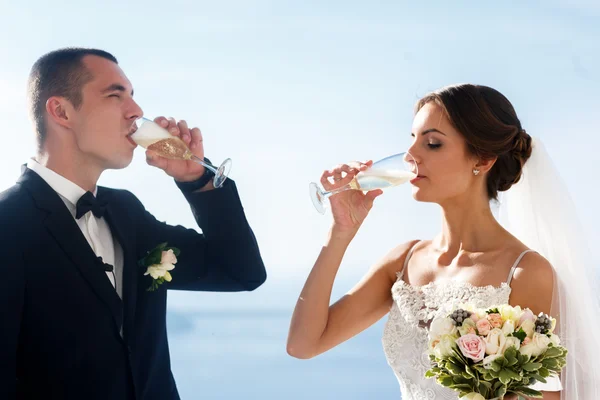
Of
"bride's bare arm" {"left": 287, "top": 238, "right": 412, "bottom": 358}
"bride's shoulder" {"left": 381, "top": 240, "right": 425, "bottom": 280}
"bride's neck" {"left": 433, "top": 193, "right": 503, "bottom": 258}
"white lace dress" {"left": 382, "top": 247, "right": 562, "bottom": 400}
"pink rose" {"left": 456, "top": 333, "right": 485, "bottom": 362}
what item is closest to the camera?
A: "pink rose" {"left": 456, "top": 333, "right": 485, "bottom": 362}

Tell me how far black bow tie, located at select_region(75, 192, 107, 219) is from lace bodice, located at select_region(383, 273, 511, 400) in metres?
1.38

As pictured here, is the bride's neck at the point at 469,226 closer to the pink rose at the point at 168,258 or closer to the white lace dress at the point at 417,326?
the white lace dress at the point at 417,326

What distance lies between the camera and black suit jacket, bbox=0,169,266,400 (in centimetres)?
261

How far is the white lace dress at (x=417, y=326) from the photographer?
3.10 metres

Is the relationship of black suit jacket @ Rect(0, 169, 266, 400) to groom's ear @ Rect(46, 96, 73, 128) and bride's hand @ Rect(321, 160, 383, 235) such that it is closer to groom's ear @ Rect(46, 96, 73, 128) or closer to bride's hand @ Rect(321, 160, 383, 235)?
groom's ear @ Rect(46, 96, 73, 128)

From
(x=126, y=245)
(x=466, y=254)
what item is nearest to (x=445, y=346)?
(x=466, y=254)

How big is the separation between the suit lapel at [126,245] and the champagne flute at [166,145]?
0.29m

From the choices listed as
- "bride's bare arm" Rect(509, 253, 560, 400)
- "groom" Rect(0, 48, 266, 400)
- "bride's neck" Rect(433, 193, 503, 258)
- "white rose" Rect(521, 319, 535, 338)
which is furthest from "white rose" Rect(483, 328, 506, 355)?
"groom" Rect(0, 48, 266, 400)

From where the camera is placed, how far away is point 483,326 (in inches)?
101

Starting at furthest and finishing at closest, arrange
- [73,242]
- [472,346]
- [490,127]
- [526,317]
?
[490,127] → [73,242] → [526,317] → [472,346]

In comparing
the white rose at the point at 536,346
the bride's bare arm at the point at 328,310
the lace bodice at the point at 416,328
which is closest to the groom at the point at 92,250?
the bride's bare arm at the point at 328,310

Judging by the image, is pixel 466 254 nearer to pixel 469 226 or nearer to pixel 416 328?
pixel 469 226

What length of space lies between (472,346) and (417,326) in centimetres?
74

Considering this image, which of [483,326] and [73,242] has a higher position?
[73,242]
